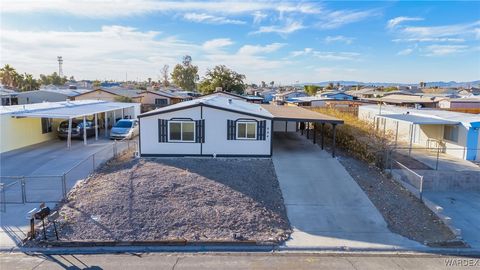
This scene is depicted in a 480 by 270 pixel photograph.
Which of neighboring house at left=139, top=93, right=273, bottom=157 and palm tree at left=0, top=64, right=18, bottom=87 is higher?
palm tree at left=0, top=64, right=18, bottom=87

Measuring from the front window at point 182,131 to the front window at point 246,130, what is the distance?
2.36 m

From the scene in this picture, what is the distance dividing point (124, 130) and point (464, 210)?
2174 cm

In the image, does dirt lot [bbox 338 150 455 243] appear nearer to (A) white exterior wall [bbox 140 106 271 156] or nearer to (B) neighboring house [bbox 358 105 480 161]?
(A) white exterior wall [bbox 140 106 271 156]

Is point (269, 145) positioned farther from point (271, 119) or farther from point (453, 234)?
point (453, 234)

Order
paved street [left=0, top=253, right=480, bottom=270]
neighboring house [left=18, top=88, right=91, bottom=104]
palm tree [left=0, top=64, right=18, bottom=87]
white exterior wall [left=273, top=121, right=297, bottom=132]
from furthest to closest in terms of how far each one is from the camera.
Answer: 1. palm tree [left=0, top=64, right=18, bottom=87]
2. neighboring house [left=18, top=88, right=91, bottom=104]
3. white exterior wall [left=273, top=121, right=297, bottom=132]
4. paved street [left=0, top=253, right=480, bottom=270]

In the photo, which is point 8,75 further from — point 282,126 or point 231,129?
point 231,129

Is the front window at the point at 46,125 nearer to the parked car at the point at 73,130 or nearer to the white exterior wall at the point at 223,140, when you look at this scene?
the parked car at the point at 73,130

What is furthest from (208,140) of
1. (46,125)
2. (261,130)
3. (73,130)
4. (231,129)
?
(46,125)

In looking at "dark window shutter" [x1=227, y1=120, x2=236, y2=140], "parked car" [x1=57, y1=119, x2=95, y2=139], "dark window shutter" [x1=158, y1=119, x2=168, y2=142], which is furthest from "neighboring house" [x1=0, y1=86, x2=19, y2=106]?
"dark window shutter" [x1=227, y1=120, x2=236, y2=140]

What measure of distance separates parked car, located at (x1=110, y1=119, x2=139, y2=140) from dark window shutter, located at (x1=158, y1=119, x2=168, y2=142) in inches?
353

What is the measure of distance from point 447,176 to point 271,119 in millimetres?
9183

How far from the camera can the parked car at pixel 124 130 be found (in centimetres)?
2622

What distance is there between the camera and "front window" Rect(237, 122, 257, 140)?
60.1 feet

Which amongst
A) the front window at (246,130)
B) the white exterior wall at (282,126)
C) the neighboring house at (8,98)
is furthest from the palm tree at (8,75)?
the front window at (246,130)
